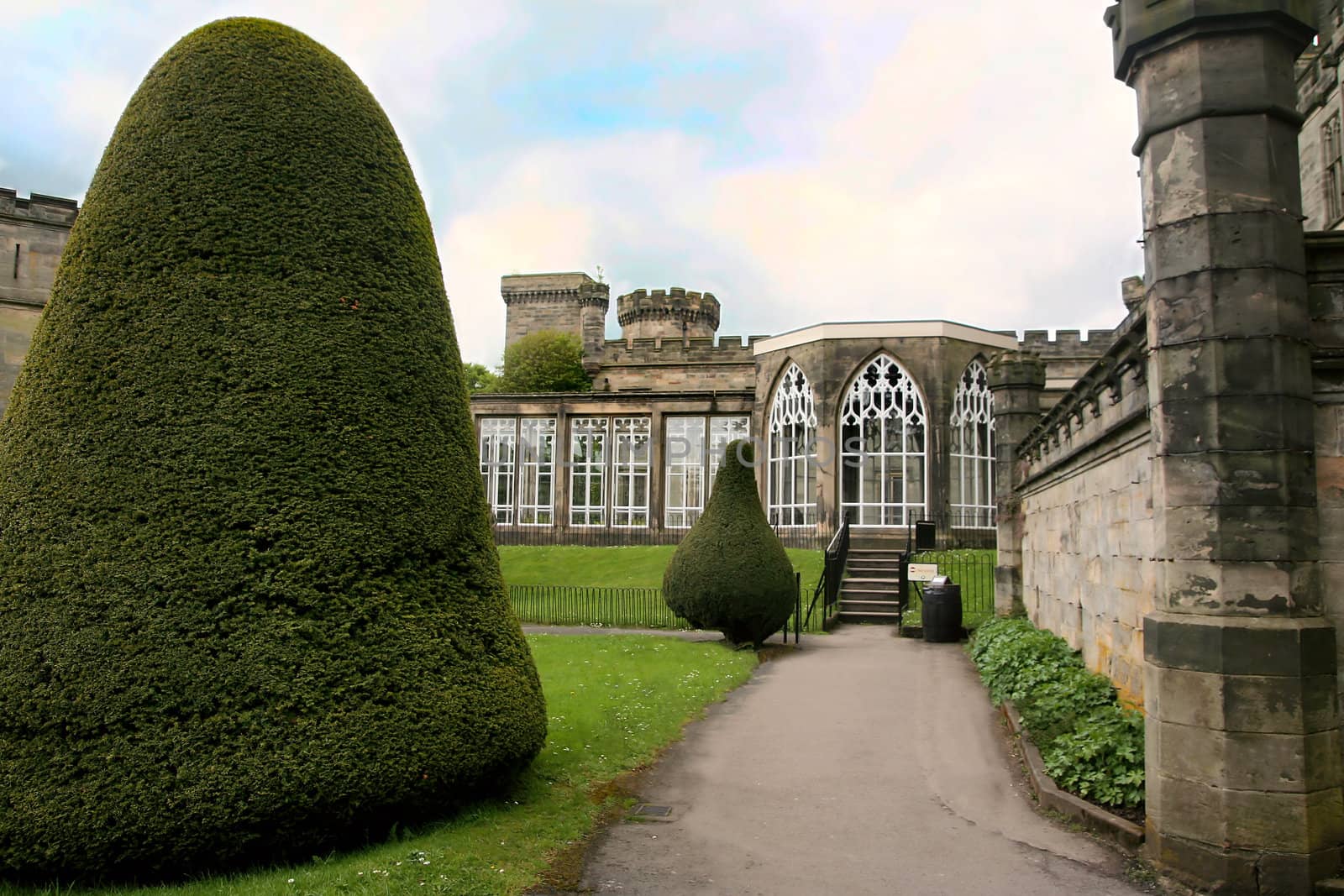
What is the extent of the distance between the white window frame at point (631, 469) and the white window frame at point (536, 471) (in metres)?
2.21

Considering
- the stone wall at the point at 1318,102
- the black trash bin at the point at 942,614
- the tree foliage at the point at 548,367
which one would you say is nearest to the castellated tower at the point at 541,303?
the tree foliage at the point at 548,367

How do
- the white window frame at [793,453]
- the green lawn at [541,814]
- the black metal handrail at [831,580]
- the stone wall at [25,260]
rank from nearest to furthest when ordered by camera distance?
the green lawn at [541,814], the black metal handrail at [831,580], the stone wall at [25,260], the white window frame at [793,453]

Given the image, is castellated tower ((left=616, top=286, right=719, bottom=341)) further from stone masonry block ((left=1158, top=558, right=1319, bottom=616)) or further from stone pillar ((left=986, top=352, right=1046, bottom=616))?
stone masonry block ((left=1158, top=558, right=1319, bottom=616))

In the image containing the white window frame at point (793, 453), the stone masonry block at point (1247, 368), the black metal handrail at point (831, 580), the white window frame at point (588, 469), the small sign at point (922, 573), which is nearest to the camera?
the stone masonry block at point (1247, 368)

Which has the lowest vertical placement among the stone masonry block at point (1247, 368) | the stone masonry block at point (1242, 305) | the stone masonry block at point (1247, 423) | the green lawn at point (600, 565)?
the green lawn at point (600, 565)

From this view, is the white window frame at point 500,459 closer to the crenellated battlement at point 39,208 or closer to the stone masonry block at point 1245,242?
the crenellated battlement at point 39,208

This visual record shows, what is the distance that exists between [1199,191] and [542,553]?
25.3m

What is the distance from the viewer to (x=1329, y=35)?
20.5 m

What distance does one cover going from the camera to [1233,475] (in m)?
5.43

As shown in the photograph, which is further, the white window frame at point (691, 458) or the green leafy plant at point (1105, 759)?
the white window frame at point (691, 458)

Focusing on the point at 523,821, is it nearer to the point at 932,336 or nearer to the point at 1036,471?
the point at 1036,471

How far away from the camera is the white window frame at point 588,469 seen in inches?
1321

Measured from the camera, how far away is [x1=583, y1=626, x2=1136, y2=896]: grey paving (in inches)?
222

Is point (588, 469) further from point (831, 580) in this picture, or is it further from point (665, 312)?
point (665, 312)
